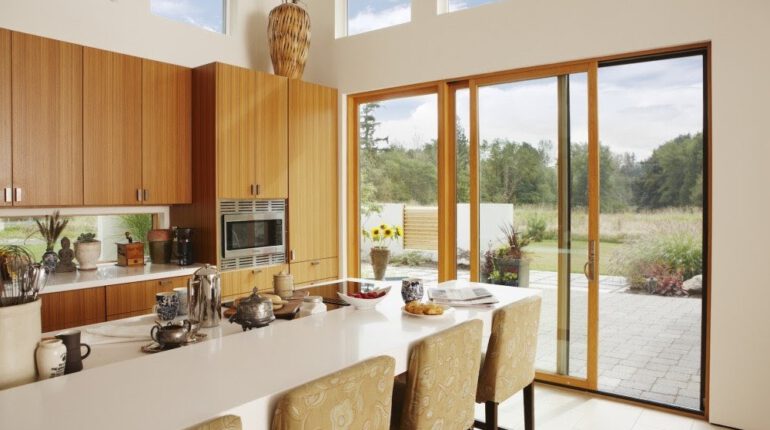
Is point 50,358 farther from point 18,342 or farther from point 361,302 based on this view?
point 361,302

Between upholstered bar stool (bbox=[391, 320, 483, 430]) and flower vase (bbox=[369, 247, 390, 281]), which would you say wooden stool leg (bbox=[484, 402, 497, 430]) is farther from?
flower vase (bbox=[369, 247, 390, 281])

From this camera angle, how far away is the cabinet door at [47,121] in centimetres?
330

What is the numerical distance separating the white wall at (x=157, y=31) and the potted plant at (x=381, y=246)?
4.91 ft

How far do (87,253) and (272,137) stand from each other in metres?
1.60

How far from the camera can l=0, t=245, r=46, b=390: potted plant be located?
147cm

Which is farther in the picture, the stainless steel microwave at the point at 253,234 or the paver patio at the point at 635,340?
the stainless steel microwave at the point at 253,234

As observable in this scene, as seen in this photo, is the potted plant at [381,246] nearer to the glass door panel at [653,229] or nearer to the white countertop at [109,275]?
the white countertop at [109,275]

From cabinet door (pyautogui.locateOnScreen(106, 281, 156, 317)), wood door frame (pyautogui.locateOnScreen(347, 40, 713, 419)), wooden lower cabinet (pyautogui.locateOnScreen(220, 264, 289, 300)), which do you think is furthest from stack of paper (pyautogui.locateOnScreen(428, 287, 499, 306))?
cabinet door (pyautogui.locateOnScreen(106, 281, 156, 317))

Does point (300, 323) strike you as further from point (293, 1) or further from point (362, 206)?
point (293, 1)

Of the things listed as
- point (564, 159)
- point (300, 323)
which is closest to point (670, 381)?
point (564, 159)

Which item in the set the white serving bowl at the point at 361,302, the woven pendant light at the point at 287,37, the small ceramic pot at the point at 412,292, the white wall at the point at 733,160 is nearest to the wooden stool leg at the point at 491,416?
the small ceramic pot at the point at 412,292

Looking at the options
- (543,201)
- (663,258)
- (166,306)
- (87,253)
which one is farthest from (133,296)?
(663,258)

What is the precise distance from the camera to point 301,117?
4.70 m

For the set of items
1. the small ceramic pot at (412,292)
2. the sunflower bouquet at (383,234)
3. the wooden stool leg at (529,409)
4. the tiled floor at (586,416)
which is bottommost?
the tiled floor at (586,416)
